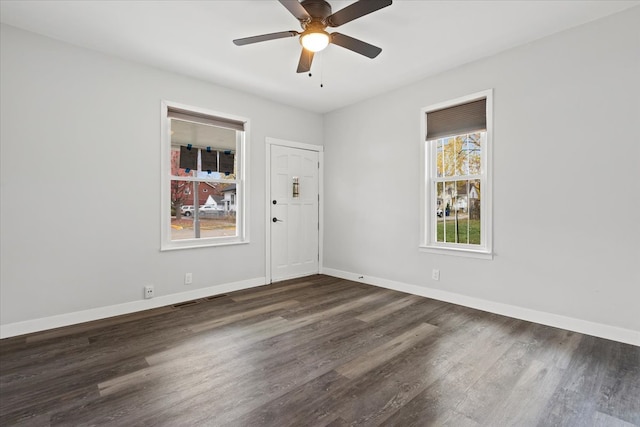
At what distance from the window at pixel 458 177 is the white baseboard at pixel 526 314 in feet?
1.75

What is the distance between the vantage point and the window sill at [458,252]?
11.3 ft

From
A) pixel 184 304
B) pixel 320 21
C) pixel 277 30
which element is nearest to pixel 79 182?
pixel 184 304

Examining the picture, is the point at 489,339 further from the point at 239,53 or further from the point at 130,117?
the point at 130,117

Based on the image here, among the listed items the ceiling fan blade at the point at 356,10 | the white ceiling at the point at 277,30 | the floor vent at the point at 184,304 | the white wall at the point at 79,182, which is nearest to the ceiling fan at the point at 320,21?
the ceiling fan blade at the point at 356,10

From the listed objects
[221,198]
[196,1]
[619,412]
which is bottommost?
[619,412]

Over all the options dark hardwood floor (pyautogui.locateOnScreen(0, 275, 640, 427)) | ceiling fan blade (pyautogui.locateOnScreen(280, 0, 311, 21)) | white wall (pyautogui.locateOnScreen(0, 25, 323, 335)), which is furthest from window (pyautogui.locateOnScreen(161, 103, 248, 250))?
ceiling fan blade (pyautogui.locateOnScreen(280, 0, 311, 21))

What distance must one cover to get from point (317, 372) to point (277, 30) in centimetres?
298

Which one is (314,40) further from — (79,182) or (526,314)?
(526,314)

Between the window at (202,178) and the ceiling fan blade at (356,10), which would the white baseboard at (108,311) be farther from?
the ceiling fan blade at (356,10)

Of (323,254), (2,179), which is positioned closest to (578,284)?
(323,254)

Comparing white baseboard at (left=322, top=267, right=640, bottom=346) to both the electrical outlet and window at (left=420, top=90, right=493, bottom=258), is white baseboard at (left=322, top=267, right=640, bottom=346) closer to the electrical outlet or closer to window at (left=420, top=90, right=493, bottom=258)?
window at (left=420, top=90, right=493, bottom=258)

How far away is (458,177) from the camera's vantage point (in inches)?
148

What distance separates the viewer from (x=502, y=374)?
2160 mm

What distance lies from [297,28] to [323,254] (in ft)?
11.6
